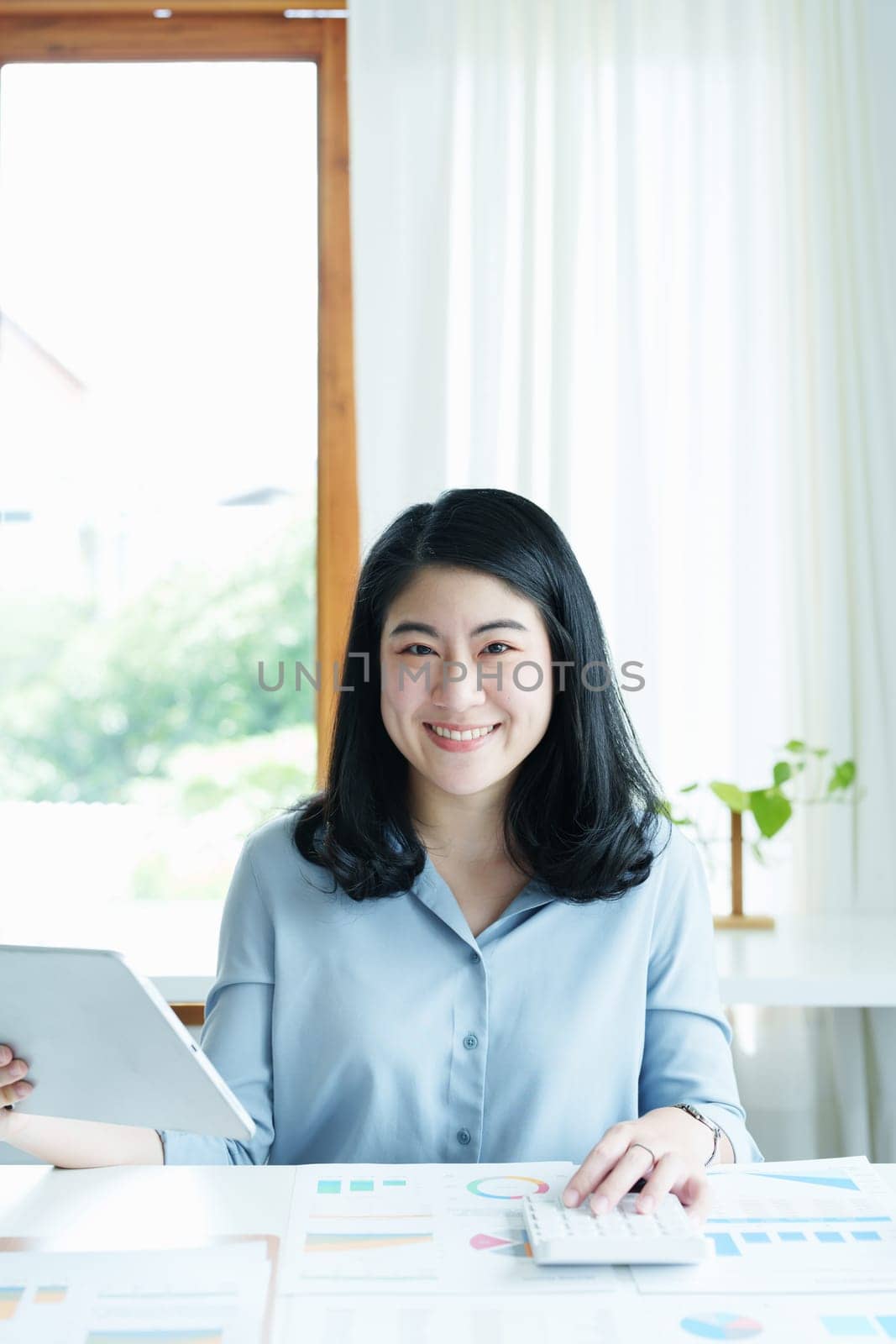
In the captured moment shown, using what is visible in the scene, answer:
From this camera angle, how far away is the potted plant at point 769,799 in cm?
220

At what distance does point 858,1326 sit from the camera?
0.81 m

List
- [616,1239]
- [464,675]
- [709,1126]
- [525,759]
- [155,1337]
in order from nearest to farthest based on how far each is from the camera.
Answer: [155,1337] < [616,1239] < [709,1126] < [464,675] < [525,759]

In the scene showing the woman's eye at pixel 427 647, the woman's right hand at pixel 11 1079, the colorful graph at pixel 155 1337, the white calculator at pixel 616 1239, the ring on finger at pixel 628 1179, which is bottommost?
the colorful graph at pixel 155 1337

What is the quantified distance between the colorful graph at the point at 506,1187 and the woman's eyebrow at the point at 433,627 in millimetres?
539

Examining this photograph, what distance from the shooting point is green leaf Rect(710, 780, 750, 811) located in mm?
2217

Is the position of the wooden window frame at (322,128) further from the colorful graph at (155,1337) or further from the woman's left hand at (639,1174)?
the colorful graph at (155,1337)

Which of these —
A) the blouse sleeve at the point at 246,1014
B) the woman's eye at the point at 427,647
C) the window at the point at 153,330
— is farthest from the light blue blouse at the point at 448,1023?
the window at the point at 153,330

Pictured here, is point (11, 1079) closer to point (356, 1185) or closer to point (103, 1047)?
point (103, 1047)

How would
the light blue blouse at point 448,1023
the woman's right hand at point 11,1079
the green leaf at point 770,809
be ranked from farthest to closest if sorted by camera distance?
the green leaf at point 770,809 < the light blue blouse at point 448,1023 < the woman's right hand at point 11,1079

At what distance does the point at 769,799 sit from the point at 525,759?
906 millimetres

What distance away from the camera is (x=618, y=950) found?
1324 mm

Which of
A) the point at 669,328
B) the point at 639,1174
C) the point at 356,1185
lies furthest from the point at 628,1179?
the point at 669,328

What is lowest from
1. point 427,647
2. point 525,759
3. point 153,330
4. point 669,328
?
point 525,759

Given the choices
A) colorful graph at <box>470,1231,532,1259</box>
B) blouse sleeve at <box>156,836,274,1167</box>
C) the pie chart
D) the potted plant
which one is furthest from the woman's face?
the potted plant
